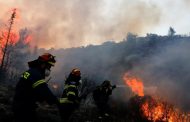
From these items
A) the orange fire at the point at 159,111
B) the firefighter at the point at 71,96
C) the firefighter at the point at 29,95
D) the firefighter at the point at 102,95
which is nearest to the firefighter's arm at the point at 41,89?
the firefighter at the point at 29,95

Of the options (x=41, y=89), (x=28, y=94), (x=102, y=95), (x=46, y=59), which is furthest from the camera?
(x=102, y=95)

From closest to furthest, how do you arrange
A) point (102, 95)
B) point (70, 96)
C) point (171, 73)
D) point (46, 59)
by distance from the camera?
point (46, 59) → point (70, 96) → point (102, 95) → point (171, 73)

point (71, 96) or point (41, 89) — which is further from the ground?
point (41, 89)

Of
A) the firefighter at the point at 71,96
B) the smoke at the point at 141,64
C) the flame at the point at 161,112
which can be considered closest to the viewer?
the firefighter at the point at 71,96

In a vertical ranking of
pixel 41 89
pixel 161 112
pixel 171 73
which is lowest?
pixel 161 112

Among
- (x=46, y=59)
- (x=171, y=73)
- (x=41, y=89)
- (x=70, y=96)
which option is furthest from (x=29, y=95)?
(x=171, y=73)

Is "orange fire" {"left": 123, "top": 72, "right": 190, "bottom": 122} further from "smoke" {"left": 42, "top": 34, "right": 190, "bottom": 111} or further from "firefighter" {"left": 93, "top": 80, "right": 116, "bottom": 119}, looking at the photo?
"firefighter" {"left": 93, "top": 80, "right": 116, "bottom": 119}

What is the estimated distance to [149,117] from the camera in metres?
23.5

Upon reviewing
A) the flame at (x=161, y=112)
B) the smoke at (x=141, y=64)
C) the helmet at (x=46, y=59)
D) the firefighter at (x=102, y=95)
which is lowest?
the flame at (x=161, y=112)

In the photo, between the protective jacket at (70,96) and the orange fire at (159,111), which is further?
the orange fire at (159,111)

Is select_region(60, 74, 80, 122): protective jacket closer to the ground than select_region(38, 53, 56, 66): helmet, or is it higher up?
closer to the ground

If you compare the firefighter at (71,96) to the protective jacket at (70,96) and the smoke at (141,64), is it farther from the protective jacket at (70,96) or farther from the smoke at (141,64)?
the smoke at (141,64)

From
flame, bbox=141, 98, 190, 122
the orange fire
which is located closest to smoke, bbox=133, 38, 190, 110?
the orange fire

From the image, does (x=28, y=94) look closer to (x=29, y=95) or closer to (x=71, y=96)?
(x=29, y=95)
